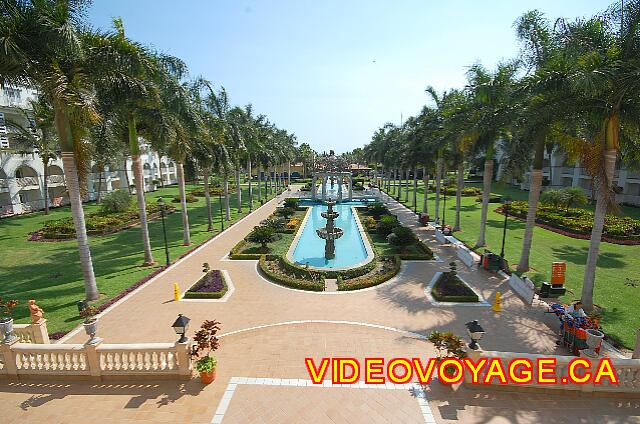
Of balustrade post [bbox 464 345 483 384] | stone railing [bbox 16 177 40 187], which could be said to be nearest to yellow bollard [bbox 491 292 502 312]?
balustrade post [bbox 464 345 483 384]

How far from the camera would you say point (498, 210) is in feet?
128

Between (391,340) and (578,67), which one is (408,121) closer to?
(578,67)

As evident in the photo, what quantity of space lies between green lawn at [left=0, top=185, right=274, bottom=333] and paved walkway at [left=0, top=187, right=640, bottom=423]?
1999 mm

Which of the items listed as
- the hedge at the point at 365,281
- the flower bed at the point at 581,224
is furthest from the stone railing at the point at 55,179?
the flower bed at the point at 581,224

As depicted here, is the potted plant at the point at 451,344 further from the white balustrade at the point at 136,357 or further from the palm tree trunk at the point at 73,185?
the palm tree trunk at the point at 73,185

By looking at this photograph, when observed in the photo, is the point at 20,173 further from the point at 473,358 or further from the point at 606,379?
the point at 606,379

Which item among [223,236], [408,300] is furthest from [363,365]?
[223,236]

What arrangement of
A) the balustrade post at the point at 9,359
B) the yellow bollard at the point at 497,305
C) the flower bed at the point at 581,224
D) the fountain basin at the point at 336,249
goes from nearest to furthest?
1. the balustrade post at the point at 9,359
2. the yellow bollard at the point at 497,305
3. the fountain basin at the point at 336,249
4. the flower bed at the point at 581,224

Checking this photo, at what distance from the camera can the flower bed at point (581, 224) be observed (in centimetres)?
2475

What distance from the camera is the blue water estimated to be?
2211 cm

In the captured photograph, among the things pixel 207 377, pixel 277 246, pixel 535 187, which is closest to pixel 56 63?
pixel 207 377

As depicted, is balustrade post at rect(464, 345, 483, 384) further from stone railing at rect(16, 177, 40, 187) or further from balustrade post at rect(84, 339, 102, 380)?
stone railing at rect(16, 177, 40, 187)

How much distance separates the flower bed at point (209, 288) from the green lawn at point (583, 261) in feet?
48.5

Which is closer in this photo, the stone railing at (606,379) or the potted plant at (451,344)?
the stone railing at (606,379)
